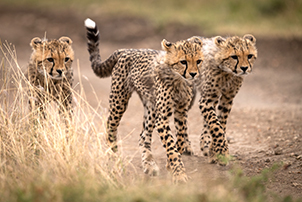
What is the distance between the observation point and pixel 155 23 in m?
12.5

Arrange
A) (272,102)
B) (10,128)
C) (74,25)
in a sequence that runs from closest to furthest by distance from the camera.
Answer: (10,128)
(272,102)
(74,25)

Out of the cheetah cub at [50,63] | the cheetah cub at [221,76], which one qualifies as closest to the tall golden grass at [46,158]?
Result: the cheetah cub at [50,63]

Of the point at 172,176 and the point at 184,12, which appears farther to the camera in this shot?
the point at 184,12

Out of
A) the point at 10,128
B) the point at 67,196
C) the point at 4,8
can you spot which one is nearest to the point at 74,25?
the point at 4,8

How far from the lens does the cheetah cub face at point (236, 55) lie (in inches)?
180

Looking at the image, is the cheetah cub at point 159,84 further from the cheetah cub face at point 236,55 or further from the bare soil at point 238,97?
the cheetah cub face at point 236,55

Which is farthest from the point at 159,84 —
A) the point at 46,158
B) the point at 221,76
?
the point at 46,158

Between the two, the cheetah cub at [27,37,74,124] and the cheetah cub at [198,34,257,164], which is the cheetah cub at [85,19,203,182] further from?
the cheetah cub at [27,37,74,124]

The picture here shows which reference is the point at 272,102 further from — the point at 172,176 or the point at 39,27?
the point at 39,27

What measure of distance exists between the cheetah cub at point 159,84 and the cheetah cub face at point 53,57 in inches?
18.2

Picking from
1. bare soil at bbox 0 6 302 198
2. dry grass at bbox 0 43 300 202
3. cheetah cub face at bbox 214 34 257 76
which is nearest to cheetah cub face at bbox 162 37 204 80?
cheetah cub face at bbox 214 34 257 76

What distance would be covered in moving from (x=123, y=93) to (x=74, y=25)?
29.4ft

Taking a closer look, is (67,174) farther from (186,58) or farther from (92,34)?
(92,34)

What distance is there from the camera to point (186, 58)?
4.20 metres
